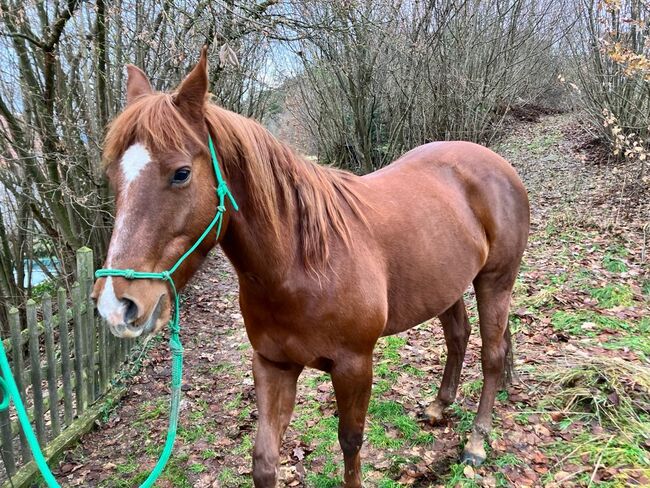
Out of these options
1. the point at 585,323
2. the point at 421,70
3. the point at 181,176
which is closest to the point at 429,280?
the point at 181,176

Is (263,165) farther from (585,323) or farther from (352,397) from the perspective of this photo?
(585,323)

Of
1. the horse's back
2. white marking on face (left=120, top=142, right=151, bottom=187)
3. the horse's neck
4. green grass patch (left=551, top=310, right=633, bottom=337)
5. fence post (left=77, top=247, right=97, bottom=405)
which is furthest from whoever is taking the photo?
green grass patch (left=551, top=310, right=633, bottom=337)

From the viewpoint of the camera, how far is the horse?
4.80ft

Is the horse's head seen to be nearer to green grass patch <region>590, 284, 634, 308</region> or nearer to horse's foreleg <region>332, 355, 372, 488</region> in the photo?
horse's foreleg <region>332, 355, 372, 488</region>

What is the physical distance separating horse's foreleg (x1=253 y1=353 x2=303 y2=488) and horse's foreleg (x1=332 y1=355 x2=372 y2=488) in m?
0.26

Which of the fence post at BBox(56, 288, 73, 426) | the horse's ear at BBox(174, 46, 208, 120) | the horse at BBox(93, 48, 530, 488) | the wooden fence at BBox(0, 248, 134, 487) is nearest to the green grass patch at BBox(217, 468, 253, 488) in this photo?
the horse at BBox(93, 48, 530, 488)

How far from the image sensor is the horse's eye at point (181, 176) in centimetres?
149

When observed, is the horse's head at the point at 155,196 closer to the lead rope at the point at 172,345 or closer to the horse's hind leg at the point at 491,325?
the lead rope at the point at 172,345

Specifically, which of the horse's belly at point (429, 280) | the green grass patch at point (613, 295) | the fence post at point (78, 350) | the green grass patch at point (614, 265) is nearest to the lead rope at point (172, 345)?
the horse's belly at point (429, 280)

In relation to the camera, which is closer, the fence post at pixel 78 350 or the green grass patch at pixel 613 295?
the fence post at pixel 78 350

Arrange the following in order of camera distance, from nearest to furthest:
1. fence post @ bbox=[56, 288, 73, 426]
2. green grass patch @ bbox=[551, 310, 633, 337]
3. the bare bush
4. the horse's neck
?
the horse's neck < fence post @ bbox=[56, 288, 73, 426] < green grass patch @ bbox=[551, 310, 633, 337] < the bare bush

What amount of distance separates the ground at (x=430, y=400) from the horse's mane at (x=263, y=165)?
5.68 feet

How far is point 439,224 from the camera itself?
268 centimetres

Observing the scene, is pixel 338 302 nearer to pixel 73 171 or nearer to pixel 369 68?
pixel 73 171
